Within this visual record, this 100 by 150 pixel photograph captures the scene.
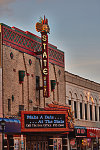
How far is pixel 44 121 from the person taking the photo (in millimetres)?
38375

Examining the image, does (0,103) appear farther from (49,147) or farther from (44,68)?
(49,147)

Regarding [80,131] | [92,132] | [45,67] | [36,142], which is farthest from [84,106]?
[45,67]

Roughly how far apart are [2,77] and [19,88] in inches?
140

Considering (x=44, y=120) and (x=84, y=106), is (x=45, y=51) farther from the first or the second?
(x=84, y=106)

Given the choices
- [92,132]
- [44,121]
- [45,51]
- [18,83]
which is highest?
[45,51]

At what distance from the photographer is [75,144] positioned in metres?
49.6

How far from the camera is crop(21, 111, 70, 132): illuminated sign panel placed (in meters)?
37.1

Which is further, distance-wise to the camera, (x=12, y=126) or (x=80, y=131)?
(x=80, y=131)

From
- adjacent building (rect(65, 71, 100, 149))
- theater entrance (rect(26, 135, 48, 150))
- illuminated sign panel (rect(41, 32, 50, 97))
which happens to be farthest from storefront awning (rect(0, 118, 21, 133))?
adjacent building (rect(65, 71, 100, 149))

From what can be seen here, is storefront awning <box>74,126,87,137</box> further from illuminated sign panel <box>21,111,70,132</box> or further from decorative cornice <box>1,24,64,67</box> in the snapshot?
decorative cornice <box>1,24,64,67</box>

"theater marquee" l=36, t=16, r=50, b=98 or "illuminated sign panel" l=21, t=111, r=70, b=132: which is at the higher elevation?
"theater marquee" l=36, t=16, r=50, b=98

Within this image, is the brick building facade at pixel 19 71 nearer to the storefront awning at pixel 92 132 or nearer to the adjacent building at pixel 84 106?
the adjacent building at pixel 84 106

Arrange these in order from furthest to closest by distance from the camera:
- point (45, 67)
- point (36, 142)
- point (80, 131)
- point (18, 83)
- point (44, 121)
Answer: point (80, 131), point (36, 142), point (45, 67), point (18, 83), point (44, 121)

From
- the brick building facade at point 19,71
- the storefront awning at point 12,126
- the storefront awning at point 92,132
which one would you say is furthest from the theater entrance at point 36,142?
the storefront awning at point 92,132
